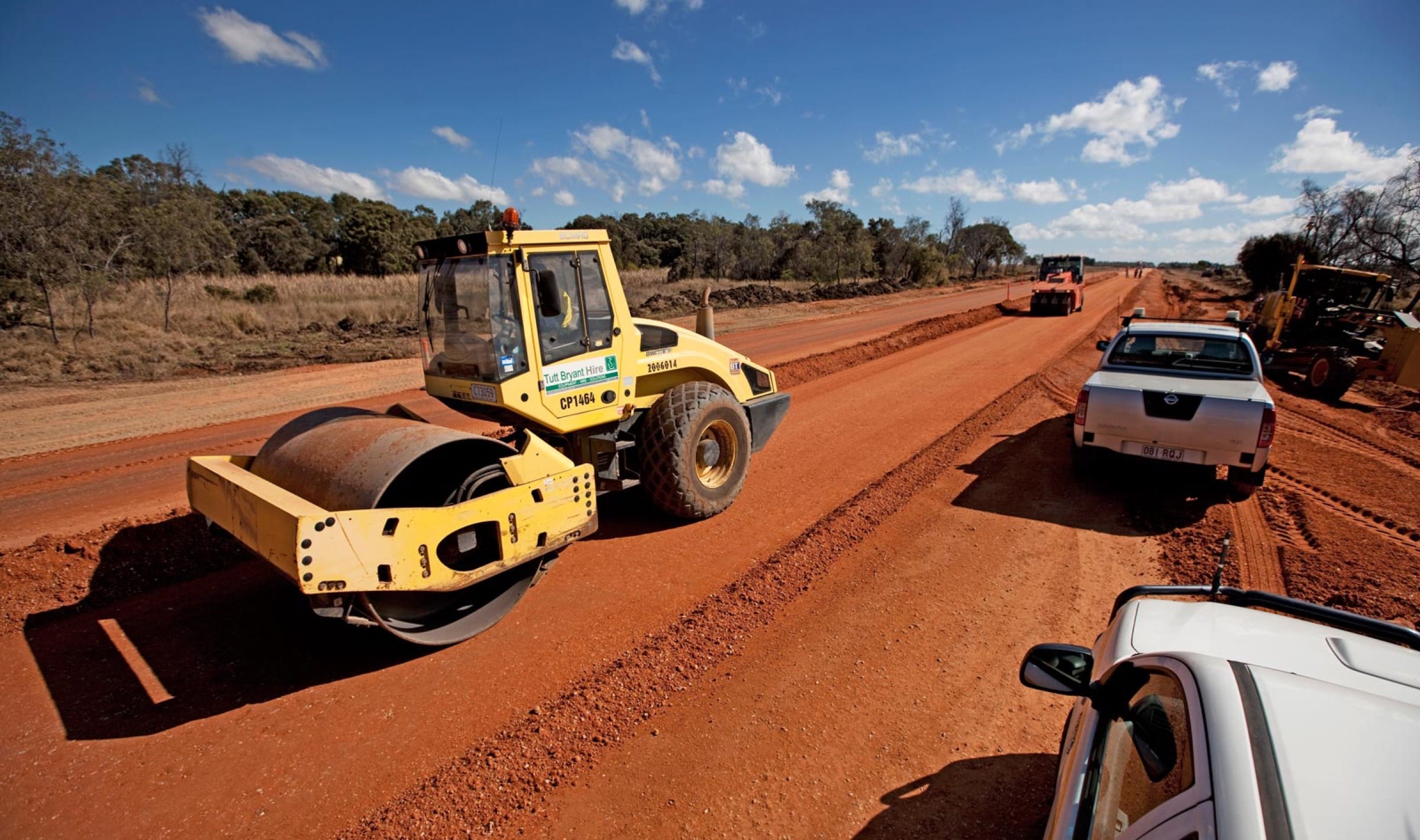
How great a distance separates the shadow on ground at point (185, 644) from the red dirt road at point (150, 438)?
1.72 metres

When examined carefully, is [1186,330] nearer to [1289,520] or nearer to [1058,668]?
[1289,520]

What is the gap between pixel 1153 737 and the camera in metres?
1.83

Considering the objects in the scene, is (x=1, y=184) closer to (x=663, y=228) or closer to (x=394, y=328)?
(x=394, y=328)

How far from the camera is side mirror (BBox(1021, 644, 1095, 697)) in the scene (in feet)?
7.33

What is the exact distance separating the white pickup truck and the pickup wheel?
1 centimetres

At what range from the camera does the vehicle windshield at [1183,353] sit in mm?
6766

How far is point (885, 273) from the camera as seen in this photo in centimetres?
5597

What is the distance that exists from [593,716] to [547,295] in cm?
300

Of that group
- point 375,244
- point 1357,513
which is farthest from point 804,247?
point 1357,513

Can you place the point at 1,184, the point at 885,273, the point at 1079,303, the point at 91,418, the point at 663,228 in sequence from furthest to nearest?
the point at 663,228
the point at 885,273
the point at 1079,303
the point at 1,184
the point at 91,418

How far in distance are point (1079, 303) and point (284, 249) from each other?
143 feet

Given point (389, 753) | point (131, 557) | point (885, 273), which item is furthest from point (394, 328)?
point (885, 273)

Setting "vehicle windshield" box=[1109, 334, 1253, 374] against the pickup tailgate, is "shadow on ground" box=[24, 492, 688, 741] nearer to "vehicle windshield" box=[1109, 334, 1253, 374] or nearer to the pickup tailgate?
the pickup tailgate

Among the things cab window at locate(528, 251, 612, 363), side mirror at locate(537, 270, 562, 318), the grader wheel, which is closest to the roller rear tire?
the grader wheel
